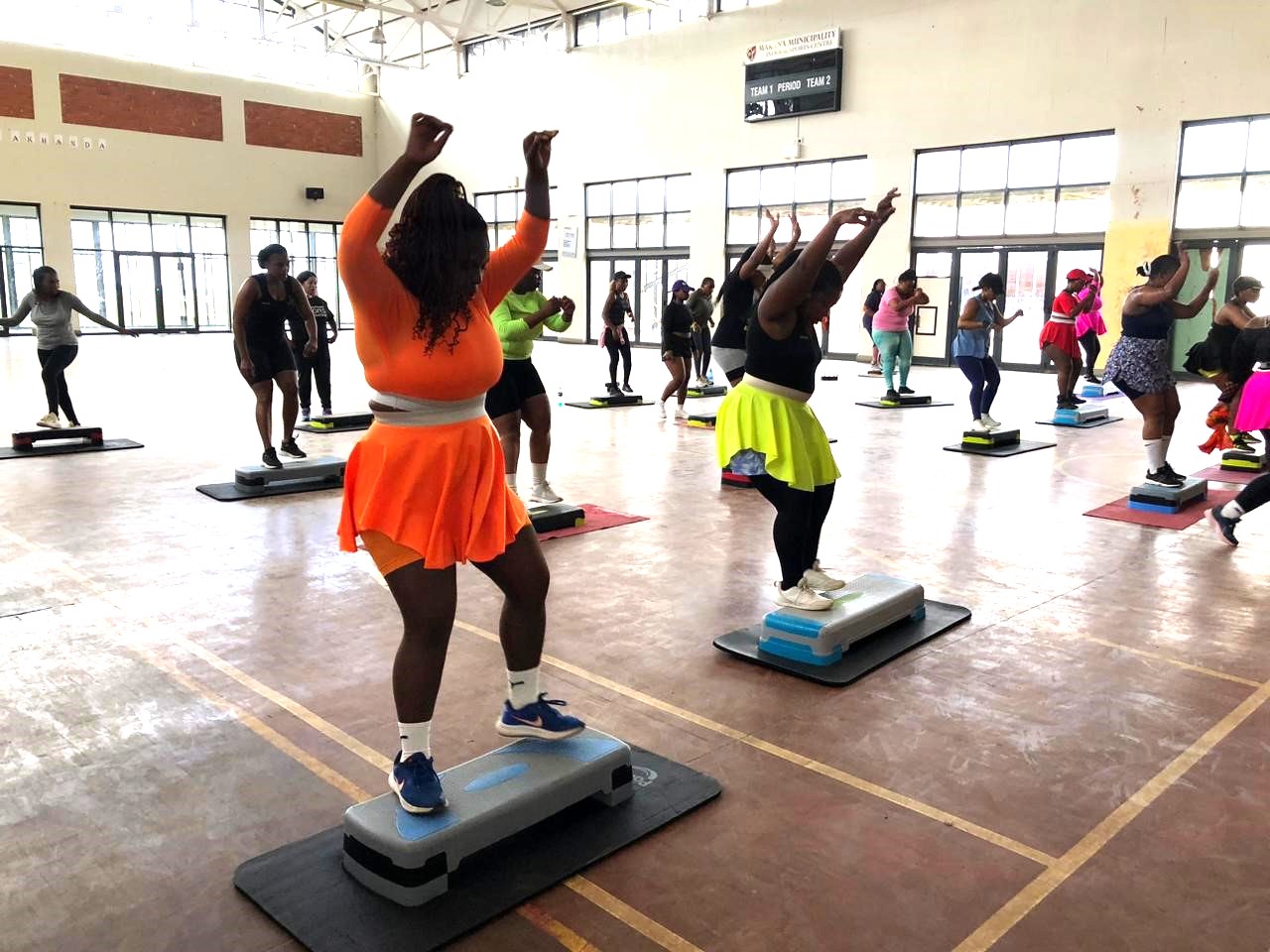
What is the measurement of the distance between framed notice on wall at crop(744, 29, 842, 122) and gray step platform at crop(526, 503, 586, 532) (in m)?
16.3

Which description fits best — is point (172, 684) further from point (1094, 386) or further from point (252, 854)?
point (1094, 386)

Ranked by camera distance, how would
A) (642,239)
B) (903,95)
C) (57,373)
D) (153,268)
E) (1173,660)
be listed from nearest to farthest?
(1173,660) → (57,373) → (903,95) → (642,239) → (153,268)

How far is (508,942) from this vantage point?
234 centimetres

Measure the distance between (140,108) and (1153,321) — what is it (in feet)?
86.3

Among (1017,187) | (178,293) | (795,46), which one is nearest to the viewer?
(1017,187)

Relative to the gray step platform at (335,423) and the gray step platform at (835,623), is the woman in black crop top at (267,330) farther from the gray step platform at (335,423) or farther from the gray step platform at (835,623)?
the gray step platform at (835,623)

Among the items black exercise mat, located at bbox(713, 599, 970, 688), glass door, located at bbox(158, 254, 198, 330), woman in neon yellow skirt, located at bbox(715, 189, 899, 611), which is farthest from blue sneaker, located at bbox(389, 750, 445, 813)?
glass door, located at bbox(158, 254, 198, 330)

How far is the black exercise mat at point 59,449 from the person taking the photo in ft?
28.7

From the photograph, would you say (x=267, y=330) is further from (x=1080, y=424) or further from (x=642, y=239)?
(x=642, y=239)

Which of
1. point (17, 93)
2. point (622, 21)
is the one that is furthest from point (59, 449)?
point (17, 93)

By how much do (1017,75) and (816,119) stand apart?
4.22 meters

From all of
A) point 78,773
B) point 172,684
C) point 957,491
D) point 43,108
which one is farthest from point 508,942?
point 43,108

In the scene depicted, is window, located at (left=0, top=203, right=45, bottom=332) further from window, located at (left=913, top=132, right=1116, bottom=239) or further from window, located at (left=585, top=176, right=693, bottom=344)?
window, located at (left=913, top=132, right=1116, bottom=239)

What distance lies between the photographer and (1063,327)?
11.2m
